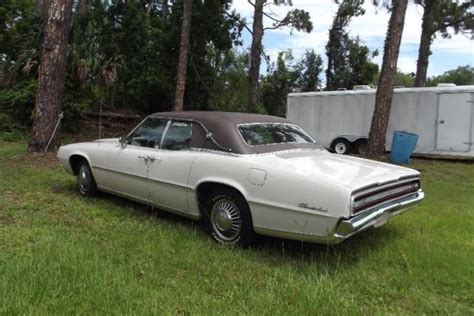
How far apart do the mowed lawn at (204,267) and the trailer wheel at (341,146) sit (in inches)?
389

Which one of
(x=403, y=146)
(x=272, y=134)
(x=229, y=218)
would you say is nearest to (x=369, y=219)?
(x=229, y=218)

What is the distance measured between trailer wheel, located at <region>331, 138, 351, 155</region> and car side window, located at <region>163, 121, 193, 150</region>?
11.1m

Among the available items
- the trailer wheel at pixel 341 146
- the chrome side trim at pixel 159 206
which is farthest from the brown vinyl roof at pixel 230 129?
the trailer wheel at pixel 341 146

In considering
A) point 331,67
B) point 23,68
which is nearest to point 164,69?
point 23,68

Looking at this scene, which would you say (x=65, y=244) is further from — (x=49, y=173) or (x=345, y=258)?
(x=49, y=173)

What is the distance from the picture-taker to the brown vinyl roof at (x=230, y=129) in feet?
16.4

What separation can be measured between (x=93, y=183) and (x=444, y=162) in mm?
10216

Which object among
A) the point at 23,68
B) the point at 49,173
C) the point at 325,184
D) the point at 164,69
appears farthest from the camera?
the point at 164,69

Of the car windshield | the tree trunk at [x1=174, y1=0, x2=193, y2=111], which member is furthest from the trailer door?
the car windshield

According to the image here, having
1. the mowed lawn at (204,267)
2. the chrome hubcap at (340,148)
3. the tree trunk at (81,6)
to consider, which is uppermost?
the tree trunk at (81,6)

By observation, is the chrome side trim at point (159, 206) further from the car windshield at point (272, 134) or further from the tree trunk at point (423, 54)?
the tree trunk at point (423, 54)

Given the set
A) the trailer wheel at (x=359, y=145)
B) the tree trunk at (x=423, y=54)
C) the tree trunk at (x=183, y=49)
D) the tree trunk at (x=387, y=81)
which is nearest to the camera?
the tree trunk at (x=387, y=81)

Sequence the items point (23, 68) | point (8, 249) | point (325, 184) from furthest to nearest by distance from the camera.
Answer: point (23, 68)
point (8, 249)
point (325, 184)

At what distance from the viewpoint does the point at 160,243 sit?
15.9 feet
